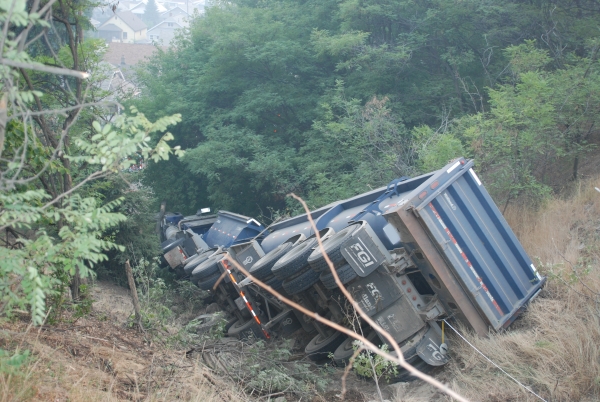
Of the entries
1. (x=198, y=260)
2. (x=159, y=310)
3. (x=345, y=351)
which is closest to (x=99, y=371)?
(x=159, y=310)

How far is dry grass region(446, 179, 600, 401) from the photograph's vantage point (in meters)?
4.63

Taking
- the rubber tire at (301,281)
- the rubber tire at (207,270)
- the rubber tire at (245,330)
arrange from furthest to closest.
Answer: the rubber tire at (207,270)
the rubber tire at (245,330)
the rubber tire at (301,281)

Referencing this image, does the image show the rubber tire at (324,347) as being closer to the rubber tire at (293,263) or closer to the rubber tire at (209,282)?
the rubber tire at (293,263)

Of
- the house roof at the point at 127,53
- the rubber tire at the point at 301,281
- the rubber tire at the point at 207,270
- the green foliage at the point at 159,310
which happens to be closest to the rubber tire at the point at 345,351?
the rubber tire at the point at 301,281

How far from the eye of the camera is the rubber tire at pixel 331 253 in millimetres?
5703

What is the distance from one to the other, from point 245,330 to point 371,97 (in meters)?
9.96

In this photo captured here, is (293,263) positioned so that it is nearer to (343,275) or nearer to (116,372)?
(343,275)

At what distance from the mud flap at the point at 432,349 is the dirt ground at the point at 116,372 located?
26 centimetres

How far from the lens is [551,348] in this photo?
5.04 metres

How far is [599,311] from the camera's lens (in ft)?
16.9

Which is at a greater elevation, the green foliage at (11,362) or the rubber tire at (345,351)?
the green foliage at (11,362)

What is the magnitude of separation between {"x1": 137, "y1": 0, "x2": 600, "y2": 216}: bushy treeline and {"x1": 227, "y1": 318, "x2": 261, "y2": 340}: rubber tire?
16.9 ft

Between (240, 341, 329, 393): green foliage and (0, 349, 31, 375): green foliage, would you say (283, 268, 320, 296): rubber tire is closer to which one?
(240, 341, 329, 393): green foliage

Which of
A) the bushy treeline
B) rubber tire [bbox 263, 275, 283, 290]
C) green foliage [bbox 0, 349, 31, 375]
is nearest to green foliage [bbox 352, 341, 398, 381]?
rubber tire [bbox 263, 275, 283, 290]
